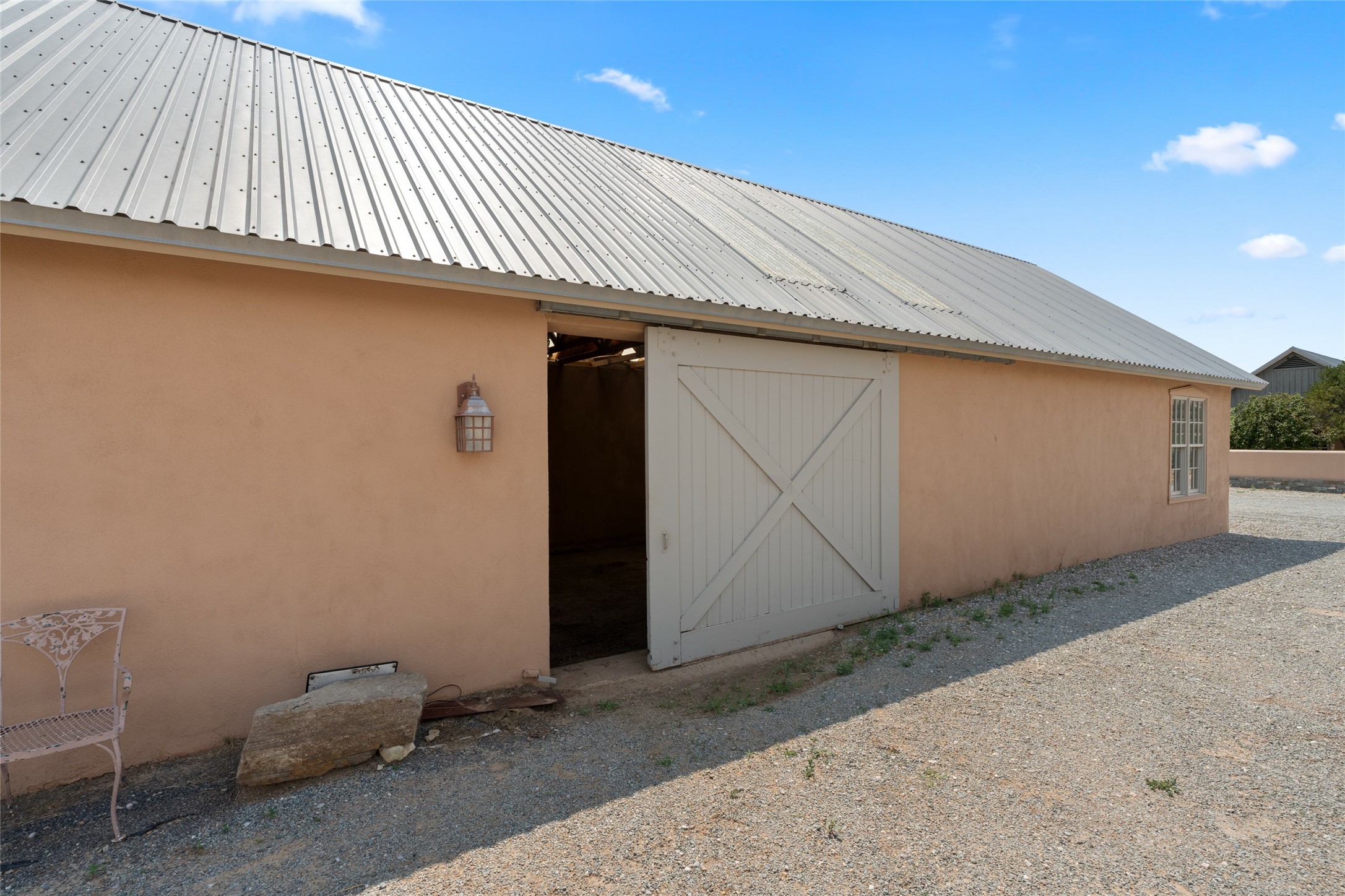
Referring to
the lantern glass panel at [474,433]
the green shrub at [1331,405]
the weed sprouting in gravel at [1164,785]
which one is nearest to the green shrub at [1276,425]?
the green shrub at [1331,405]

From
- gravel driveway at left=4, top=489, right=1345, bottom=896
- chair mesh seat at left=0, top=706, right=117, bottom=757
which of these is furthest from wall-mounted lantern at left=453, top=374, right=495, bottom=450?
chair mesh seat at left=0, top=706, right=117, bottom=757

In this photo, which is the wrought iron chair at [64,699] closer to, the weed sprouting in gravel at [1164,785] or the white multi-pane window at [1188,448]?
the weed sprouting in gravel at [1164,785]

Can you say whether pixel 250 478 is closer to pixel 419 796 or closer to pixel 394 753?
pixel 394 753

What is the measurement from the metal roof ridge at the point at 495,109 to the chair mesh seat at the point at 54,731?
601 centimetres

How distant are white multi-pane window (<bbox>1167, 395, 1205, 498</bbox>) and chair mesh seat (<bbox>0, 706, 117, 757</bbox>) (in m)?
12.7

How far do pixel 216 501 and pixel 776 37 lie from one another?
28.2ft

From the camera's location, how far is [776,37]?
8633mm

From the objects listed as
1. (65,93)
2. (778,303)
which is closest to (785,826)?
(778,303)

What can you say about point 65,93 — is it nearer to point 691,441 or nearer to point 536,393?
point 536,393

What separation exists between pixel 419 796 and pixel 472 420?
2043 mm

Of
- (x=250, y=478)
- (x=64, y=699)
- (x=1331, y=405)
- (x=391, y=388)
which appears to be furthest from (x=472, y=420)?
(x=1331, y=405)

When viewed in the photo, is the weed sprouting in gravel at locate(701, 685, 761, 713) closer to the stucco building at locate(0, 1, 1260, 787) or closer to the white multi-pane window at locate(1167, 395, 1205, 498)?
the stucco building at locate(0, 1, 1260, 787)

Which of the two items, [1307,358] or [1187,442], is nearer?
[1187,442]

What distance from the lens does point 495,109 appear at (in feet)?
24.9
